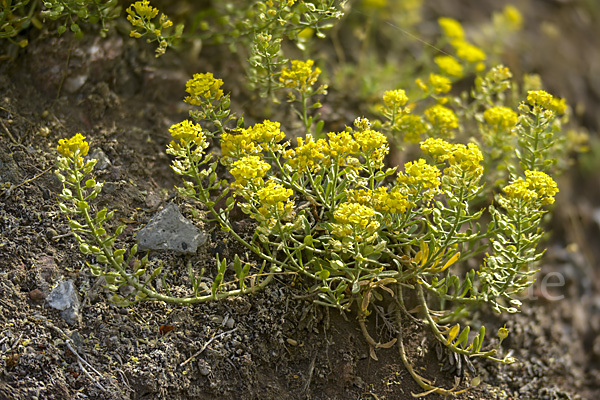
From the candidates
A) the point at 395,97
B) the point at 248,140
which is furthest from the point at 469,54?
the point at 248,140

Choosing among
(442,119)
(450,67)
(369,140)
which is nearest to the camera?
(369,140)

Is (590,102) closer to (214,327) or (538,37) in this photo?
(538,37)

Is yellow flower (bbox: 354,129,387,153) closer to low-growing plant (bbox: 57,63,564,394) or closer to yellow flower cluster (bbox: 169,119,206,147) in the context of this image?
low-growing plant (bbox: 57,63,564,394)

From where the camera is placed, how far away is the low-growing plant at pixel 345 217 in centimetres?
205

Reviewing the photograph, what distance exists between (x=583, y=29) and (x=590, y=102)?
3.58 ft

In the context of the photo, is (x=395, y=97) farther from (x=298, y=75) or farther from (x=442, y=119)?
(x=298, y=75)

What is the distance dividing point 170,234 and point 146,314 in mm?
359

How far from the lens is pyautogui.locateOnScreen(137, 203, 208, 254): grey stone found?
242 centimetres

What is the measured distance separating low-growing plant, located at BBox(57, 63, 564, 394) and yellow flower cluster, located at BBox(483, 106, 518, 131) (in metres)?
0.11

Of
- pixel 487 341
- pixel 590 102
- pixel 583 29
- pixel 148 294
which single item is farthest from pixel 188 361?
pixel 583 29

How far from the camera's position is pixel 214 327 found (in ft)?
7.51

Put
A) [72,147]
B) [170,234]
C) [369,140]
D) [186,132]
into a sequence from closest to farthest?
1. [72,147]
2. [186,132]
3. [369,140]
4. [170,234]

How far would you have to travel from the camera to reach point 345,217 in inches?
78.5

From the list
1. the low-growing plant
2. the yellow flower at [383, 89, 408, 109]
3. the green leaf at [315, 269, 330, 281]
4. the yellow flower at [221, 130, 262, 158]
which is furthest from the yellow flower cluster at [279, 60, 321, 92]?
the green leaf at [315, 269, 330, 281]
